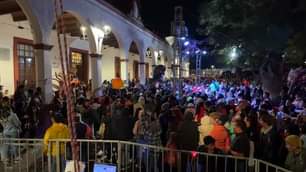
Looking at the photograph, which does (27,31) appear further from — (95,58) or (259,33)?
(259,33)

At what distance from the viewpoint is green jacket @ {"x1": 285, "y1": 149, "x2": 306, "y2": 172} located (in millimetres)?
5609

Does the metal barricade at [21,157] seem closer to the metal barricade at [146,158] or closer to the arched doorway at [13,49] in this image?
the metal barricade at [146,158]

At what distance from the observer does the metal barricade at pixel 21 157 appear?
23.9ft

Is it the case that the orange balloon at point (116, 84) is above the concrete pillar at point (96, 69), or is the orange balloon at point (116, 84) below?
below

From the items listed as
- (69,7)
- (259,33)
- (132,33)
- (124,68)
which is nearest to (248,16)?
(259,33)

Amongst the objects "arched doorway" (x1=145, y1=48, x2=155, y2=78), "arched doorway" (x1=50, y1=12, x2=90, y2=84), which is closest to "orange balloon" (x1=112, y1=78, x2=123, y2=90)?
"arched doorway" (x1=50, y1=12, x2=90, y2=84)

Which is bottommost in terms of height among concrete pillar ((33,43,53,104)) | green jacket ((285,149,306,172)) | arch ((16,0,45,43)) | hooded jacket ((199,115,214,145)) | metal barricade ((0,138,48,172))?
metal barricade ((0,138,48,172))

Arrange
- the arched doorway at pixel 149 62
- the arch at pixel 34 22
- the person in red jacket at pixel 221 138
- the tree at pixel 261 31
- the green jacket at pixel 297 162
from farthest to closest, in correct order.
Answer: the arched doorway at pixel 149 62, the tree at pixel 261 31, the arch at pixel 34 22, the person in red jacket at pixel 221 138, the green jacket at pixel 297 162

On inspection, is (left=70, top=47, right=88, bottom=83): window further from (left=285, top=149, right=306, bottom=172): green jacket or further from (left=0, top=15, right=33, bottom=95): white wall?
(left=285, top=149, right=306, bottom=172): green jacket

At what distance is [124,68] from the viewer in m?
20.9

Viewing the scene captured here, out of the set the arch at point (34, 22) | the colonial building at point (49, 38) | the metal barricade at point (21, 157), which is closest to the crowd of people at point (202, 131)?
the metal barricade at point (21, 157)

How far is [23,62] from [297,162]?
13689 millimetres

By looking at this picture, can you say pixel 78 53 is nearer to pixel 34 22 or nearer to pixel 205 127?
pixel 34 22

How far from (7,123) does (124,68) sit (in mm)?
13132
